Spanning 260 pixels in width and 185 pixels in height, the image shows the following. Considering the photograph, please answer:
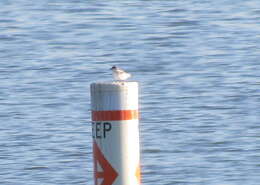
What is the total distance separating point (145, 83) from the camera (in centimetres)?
1298

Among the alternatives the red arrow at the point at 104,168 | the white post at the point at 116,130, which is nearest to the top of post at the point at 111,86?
the white post at the point at 116,130

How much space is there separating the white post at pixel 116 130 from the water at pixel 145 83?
384 cm

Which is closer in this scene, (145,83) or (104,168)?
(104,168)

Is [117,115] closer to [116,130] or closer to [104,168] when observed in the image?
[116,130]

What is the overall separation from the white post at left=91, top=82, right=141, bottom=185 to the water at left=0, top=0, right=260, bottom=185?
3839mm

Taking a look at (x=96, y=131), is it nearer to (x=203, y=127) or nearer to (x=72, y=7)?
(x=203, y=127)

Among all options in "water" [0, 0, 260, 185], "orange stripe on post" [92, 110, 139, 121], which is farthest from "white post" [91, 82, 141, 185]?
"water" [0, 0, 260, 185]

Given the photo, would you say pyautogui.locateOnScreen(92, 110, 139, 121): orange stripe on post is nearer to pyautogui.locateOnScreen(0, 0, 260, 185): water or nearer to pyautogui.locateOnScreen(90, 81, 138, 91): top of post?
pyautogui.locateOnScreen(90, 81, 138, 91): top of post

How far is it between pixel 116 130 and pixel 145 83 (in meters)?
8.78

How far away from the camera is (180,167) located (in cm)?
864

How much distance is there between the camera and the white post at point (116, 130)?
4.20m

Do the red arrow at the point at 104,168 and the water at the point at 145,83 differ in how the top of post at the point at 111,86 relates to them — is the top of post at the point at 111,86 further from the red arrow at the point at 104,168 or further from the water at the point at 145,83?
the water at the point at 145,83

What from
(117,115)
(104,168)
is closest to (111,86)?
(117,115)

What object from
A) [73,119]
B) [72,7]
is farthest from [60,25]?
[73,119]
